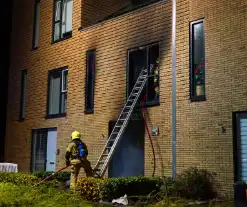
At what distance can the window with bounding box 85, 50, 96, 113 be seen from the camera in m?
15.3

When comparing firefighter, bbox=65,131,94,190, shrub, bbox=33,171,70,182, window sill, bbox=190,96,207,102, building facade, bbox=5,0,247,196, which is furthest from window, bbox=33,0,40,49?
window sill, bbox=190,96,207,102

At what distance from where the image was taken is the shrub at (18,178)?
12266 millimetres

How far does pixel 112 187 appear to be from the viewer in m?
9.92

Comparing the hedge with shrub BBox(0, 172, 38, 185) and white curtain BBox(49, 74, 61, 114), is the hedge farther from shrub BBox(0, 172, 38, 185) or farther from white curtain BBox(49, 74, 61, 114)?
white curtain BBox(49, 74, 61, 114)

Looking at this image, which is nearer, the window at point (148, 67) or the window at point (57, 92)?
the window at point (148, 67)

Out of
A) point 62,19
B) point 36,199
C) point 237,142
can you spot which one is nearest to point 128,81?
point 237,142

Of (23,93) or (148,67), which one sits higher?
(148,67)

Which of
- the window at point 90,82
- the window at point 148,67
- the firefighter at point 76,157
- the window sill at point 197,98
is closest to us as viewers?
the firefighter at point 76,157

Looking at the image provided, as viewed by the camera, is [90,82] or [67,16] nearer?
[90,82]

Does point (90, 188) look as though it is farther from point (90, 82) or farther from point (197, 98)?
point (90, 82)

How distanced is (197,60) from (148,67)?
6.80ft

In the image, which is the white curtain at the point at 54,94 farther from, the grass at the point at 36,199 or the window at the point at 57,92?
the grass at the point at 36,199

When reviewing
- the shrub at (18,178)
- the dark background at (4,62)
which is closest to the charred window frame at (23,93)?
the dark background at (4,62)

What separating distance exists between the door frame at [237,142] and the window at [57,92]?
315 inches
